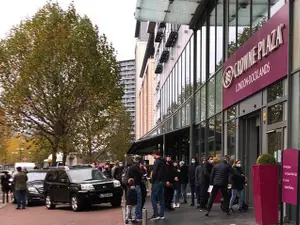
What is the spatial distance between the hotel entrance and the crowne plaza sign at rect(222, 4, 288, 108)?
81 centimetres

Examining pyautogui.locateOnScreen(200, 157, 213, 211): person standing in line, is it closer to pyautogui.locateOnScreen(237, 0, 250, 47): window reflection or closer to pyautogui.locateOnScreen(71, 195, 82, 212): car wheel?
pyautogui.locateOnScreen(237, 0, 250, 47): window reflection

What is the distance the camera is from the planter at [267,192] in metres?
10.7

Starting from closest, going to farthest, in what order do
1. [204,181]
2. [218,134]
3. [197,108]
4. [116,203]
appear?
[204,181] < [218,134] < [116,203] < [197,108]

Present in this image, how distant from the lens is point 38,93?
35500 mm

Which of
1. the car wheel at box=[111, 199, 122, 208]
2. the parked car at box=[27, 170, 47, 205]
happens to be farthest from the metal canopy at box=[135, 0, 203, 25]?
the parked car at box=[27, 170, 47, 205]

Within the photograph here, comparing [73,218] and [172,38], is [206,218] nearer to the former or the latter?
[73,218]

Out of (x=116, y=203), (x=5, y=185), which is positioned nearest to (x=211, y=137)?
(x=116, y=203)

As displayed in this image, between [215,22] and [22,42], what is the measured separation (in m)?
17.9

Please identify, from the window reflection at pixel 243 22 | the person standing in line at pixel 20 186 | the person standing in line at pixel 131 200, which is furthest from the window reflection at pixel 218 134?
the person standing in line at pixel 20 186

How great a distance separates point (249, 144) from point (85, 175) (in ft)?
23.4

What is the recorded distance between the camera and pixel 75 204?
1911 centimetres

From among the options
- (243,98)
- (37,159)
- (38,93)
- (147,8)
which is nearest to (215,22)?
(147,8)

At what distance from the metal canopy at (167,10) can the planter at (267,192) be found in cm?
1253

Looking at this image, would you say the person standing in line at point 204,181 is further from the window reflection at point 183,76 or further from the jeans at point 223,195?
the window reflection at point 183,76
